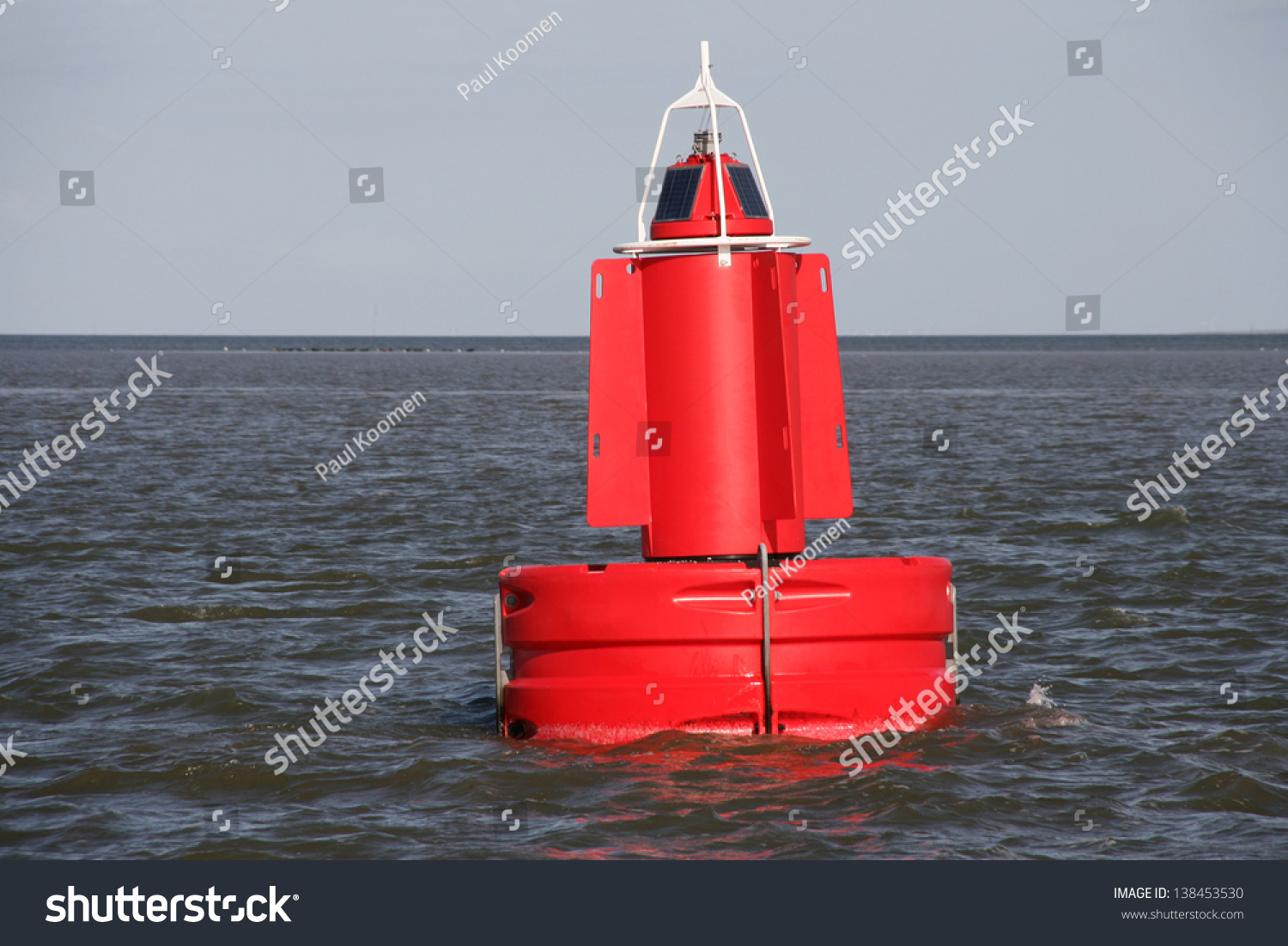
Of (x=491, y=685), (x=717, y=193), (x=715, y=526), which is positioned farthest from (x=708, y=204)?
(x=491, y=685)

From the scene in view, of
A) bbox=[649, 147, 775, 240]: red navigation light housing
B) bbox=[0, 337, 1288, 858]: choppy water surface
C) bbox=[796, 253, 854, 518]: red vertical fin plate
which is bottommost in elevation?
bbox=[0, 337, 1288, 858]: choppy water surface

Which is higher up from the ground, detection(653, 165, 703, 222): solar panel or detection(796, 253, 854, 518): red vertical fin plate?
detection(653, 165, 703, 222): solar panel

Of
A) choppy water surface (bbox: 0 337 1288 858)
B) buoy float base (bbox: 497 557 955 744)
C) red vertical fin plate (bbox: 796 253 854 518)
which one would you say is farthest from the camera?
red vertical fin plate (bbox: 796 253 854 518)

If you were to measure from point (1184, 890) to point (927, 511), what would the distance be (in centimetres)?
1447

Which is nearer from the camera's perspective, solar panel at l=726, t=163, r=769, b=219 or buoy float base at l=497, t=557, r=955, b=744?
buoy float base at l=497, t=557, r=955, b=744

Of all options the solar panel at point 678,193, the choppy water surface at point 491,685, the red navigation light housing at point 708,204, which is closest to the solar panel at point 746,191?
the red navigation light housing at point 708,204

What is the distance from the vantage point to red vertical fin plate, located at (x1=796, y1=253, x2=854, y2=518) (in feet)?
28.7

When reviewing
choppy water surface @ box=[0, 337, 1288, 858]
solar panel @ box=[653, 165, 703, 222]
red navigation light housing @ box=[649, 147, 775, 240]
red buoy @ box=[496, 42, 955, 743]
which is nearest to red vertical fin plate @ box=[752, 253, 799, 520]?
red buoy @ box=[496, 42, 955, 743]

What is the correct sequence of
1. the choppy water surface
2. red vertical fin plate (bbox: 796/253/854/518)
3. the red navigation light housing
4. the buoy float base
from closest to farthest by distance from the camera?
the choppy water surface → the buoy float base → the red navigation light housing → red vertical fin plate (bbox: 796/253/854/518)

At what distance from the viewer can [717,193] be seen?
8.49 metres

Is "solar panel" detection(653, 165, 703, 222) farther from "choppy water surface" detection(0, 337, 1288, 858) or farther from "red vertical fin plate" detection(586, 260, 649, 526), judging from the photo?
"choppy water surface" detection(0, 337, 1288, 858)

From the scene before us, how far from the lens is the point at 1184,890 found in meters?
6.16

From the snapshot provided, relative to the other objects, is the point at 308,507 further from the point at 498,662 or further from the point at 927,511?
the point at 498,662

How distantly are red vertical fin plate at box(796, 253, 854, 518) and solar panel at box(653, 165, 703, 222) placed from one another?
1.03 m
